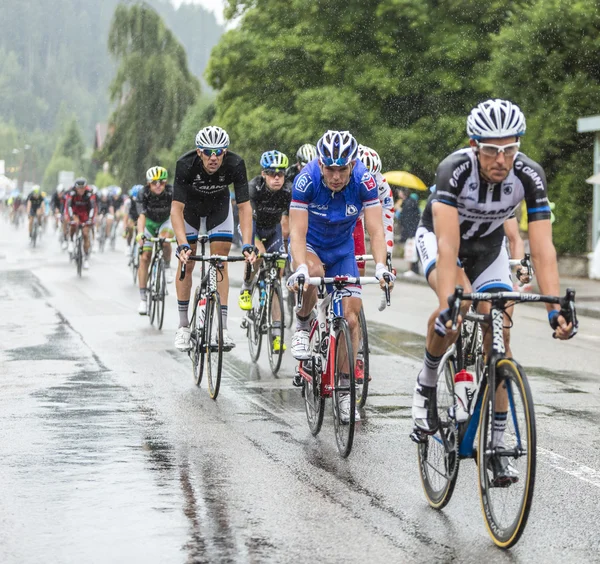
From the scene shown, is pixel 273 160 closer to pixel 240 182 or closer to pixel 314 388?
pixel 240 182

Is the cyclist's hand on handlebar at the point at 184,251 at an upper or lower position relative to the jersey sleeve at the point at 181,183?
lower

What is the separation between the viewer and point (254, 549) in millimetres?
5207

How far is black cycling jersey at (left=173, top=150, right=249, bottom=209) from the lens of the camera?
10.1 meters

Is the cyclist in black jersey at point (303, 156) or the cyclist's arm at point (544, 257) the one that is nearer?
the cyclist's arm at point (544, 257)

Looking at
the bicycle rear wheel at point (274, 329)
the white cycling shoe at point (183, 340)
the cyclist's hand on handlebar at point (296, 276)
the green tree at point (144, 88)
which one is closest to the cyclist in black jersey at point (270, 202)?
the bicycle rear wheel at point (274, 329)

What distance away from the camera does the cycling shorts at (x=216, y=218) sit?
10.5 meters

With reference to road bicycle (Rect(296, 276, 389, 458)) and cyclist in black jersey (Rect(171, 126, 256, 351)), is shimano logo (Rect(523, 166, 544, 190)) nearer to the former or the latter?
road bicycle (Rect(296, 276, 389, 458))

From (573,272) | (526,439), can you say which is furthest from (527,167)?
(573,272)

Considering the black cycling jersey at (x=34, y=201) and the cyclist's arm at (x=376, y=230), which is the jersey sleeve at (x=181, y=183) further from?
the black cycling jersey at (x=34, y=201)

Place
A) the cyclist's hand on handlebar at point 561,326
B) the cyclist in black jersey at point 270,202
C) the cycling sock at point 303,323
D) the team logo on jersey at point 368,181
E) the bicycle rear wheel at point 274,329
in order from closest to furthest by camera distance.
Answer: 1. the cyclist's hand on handlebar at point 561,326
2. the team logo on jersey at point 368,181
3. the cycling sock at point 303,323
4. the bicycle rear wheel at point 274,329
5. the cyclist in black jersey at point 270,202

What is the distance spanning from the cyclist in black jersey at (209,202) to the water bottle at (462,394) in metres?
3.78

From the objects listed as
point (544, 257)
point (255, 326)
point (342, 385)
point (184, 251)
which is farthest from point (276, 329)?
point (544, 257)

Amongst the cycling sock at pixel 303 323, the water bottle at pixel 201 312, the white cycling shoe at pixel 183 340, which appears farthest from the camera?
the white cycling shoe at pixel 183 340

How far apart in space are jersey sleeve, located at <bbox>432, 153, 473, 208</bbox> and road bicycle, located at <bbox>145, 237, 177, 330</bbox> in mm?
9104
